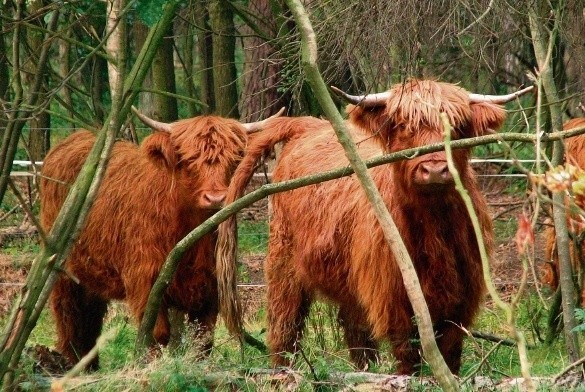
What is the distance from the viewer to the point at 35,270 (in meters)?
4.72

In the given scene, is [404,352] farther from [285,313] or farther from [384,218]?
[384,218]

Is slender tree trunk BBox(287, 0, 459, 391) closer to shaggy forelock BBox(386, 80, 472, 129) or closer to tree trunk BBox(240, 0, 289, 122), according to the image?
shaggy forelock BBox(386, 80, 472, 129)

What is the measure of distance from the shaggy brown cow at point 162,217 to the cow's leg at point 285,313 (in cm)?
42

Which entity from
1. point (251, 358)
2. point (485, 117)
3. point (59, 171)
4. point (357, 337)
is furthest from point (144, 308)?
point (485, 117)

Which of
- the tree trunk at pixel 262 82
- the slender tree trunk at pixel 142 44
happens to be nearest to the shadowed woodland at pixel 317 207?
the tree trunk at pixel 262 82

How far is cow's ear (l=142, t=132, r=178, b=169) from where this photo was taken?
8195 mm

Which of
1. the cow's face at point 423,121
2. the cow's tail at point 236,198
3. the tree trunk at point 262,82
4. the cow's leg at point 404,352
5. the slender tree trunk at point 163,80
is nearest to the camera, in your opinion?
the cow's face at point 423,121

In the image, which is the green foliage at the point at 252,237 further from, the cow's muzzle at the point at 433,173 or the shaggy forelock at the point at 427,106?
the cow's muzzle at the point at 433,173

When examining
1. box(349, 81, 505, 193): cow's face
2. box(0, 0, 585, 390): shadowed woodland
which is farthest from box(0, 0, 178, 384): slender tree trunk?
box(349, 81, 505, 193): cow's face

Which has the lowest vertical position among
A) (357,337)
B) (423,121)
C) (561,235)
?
(357,337)

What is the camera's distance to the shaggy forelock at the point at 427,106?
6.65 meters

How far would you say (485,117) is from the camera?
691 centimetres

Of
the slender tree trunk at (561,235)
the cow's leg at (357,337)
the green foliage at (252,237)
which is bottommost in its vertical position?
the cow's leg at (357,337)

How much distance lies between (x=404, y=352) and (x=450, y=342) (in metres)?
0.28
